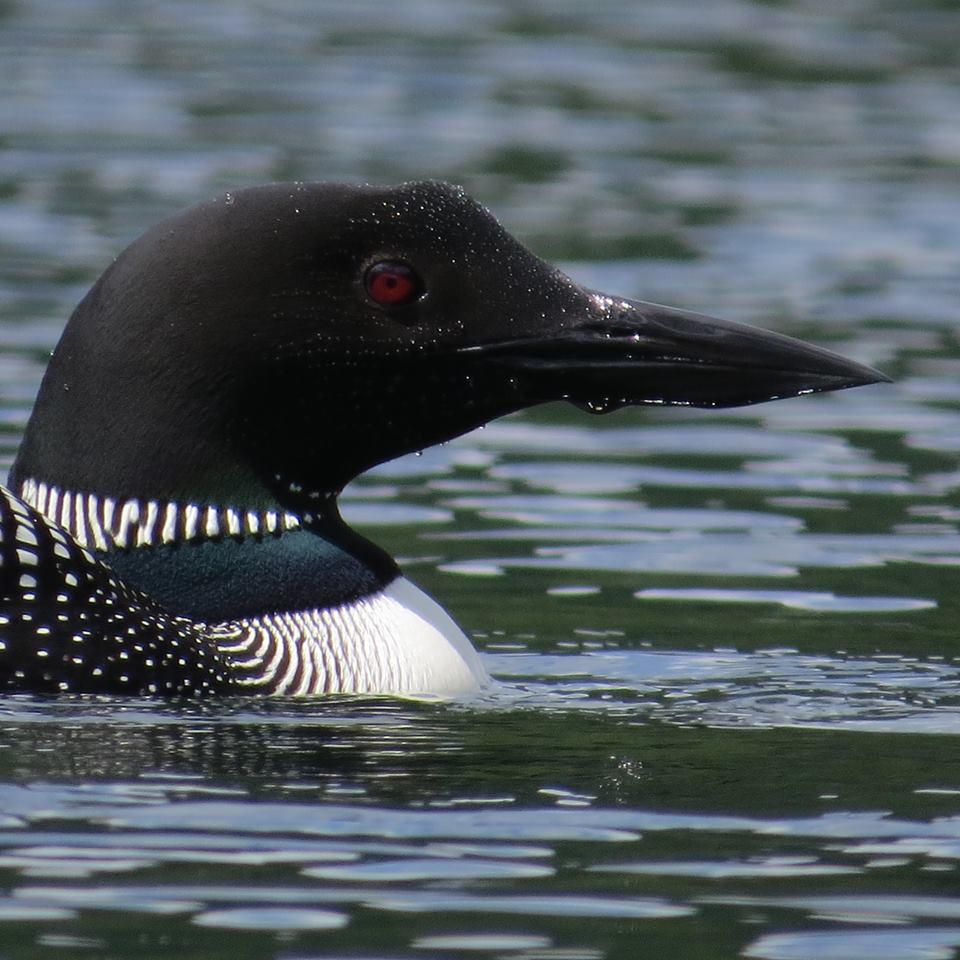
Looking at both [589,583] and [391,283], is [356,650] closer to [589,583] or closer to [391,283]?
[391,283]

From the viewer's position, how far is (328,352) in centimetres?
528

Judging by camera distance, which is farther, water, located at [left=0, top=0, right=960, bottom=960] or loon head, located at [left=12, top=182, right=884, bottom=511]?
loon head, located at [left=12, top=182, right=884, bottom=511]

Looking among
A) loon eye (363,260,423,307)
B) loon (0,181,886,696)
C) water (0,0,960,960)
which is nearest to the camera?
water (0,0,960,960)

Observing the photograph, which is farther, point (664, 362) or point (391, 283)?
point (664, 362)

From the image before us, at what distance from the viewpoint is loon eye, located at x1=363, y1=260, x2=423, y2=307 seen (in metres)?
5.29

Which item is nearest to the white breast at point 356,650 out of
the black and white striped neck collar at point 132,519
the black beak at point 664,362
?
the black and white striped neck collar at point 132,519

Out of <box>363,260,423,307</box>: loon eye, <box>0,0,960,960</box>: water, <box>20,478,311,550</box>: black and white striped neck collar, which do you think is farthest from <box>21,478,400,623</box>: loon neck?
<box>363,260,423,307</box>: loon eye

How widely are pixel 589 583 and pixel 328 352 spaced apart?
1.54 m

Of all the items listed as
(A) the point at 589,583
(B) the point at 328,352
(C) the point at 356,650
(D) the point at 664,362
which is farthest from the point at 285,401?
(A) the point at 589,583

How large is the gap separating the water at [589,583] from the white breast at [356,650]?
90 millimetres

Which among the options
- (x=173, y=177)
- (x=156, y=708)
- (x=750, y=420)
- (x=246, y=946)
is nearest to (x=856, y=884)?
(x=246, y=946)

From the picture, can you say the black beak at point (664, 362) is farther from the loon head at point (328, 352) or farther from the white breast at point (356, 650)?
the white breast at point (356, 650)

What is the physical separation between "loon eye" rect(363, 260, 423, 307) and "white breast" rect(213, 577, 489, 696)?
575 millimetres

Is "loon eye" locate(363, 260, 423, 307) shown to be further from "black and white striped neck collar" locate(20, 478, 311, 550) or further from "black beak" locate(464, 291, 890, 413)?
"black and white striped neck collar" locate(20, 478, 311, 550)
